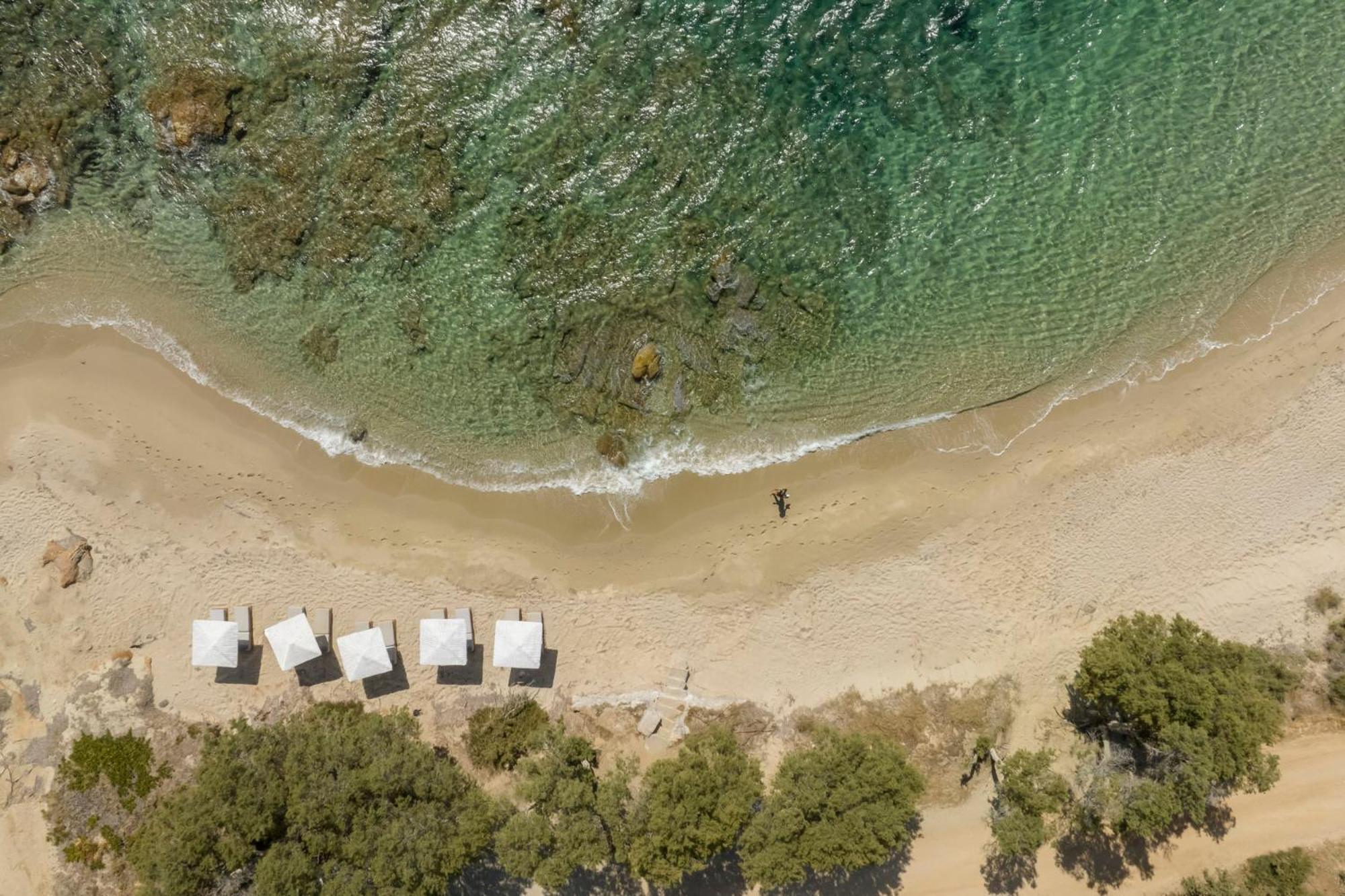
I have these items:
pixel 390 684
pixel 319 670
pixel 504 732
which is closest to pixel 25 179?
pixel 319 670

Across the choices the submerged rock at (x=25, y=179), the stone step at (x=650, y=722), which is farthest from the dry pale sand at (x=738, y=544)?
the submerged rock at (x=25, y=179)

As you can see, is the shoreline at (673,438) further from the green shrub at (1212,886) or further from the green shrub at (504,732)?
the green shrub at (1212,886)

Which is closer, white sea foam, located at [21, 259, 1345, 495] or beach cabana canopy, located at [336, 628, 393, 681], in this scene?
beach cabana canopy, located at [336, 628, 393, 681]

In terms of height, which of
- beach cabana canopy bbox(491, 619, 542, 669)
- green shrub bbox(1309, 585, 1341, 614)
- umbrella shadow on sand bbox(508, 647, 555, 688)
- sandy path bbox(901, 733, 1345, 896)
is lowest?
sandy path bbox(901, 733, 1345, 896)

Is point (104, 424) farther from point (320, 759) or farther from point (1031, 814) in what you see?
point (1031, 814)

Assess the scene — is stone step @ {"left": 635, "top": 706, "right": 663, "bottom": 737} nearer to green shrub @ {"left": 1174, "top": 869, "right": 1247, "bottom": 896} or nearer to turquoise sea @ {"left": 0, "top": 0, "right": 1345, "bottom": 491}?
turquoise sea @ {"left": 0, "top": 0, "right": 1345, "bottom": 491}

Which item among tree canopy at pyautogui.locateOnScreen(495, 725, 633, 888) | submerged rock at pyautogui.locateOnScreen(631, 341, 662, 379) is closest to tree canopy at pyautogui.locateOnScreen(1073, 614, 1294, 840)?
tree canopy at pyautogui.locateOnScreen(495, 725, 633, 888)


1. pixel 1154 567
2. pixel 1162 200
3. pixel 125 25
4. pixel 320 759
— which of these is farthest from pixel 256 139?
pixel 1154 567

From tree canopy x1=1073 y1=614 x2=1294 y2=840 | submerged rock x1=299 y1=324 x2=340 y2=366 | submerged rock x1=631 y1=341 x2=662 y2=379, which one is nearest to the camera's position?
tree canopy x1=1073 y1=614 x2=1294 y2=840
